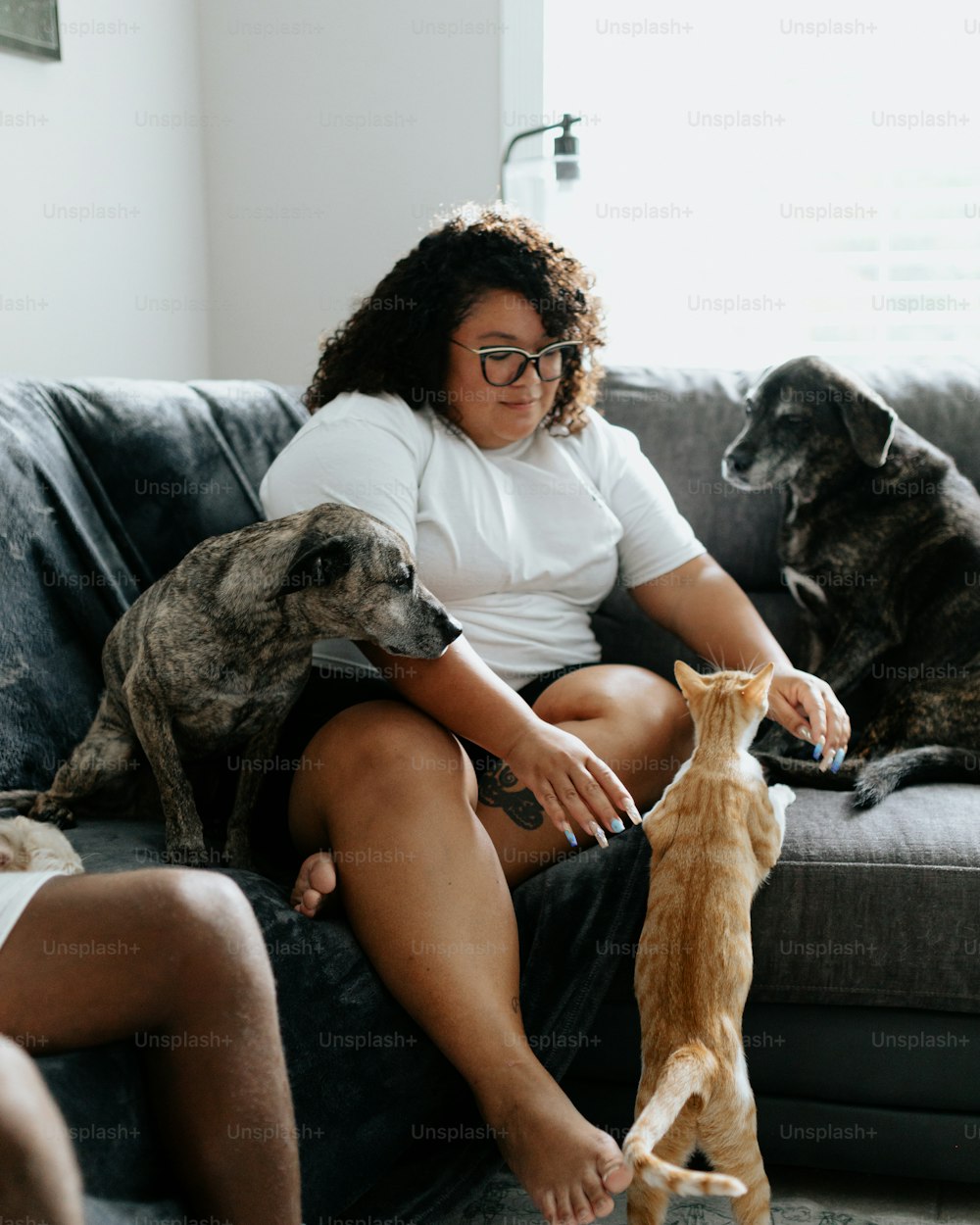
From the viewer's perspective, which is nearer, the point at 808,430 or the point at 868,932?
the point at 868,932

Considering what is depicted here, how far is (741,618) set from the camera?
2102 mm

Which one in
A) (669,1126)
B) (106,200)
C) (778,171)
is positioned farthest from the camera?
(778,171)

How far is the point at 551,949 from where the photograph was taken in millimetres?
1634

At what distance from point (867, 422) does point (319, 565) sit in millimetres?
1173

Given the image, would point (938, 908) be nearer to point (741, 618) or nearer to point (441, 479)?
point (741, 618)

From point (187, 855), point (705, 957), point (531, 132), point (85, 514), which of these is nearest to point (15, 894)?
point (187, 855)

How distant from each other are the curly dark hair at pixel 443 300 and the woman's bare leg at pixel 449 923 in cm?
68

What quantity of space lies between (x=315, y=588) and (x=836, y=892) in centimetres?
87

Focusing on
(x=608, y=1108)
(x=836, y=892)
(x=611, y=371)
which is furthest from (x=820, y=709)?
(x=611, y=371)

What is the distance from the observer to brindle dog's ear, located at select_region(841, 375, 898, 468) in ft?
7.28

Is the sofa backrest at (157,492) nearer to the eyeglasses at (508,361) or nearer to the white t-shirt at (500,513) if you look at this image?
the white t-shirt at (500,513)

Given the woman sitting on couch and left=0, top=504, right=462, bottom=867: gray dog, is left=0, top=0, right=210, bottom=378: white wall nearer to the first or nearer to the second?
the woman sitting on couch

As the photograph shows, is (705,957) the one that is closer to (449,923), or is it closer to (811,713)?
(449,923)

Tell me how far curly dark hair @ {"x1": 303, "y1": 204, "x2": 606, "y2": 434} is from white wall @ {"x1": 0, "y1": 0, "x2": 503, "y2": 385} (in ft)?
3.51
